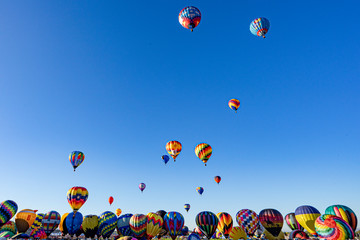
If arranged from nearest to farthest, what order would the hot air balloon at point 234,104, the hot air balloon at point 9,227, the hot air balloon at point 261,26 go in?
1. the hot air balloon at point 9,227
2. the hot air balloon at point 261,26
3. the hot air balloon at point 234,104

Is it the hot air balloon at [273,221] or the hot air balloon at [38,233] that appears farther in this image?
the hot air balloon at [38,233]

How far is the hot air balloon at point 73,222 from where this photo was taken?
25984 mm

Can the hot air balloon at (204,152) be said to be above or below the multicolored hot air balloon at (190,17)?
below

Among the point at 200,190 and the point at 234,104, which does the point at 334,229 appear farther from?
the point at 200,190

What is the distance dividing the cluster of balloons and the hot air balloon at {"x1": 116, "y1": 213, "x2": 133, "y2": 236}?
23786mm

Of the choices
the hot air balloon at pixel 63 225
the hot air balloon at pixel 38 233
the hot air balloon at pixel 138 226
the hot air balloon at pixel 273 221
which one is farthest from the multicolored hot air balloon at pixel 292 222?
the hot air balloon at pixel 38 233

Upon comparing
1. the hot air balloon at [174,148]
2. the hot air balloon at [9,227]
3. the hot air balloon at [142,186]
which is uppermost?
the hot air balloon at [174,148]

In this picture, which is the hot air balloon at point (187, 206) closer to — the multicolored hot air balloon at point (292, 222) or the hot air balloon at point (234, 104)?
the multicolored hot air balloon at point (292, 222)

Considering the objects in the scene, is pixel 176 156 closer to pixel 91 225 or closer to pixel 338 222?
pixel 91 225

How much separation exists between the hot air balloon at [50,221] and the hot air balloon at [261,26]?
114ft

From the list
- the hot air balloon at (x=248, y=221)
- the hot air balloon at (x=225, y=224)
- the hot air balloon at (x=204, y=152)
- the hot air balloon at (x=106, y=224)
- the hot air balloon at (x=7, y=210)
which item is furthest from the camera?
the hot air balloon at (x=204, y=152)

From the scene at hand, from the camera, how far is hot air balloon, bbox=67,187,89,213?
2660cm

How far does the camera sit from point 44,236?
87.3 feet

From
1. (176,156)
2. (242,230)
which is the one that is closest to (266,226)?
(242,230)
